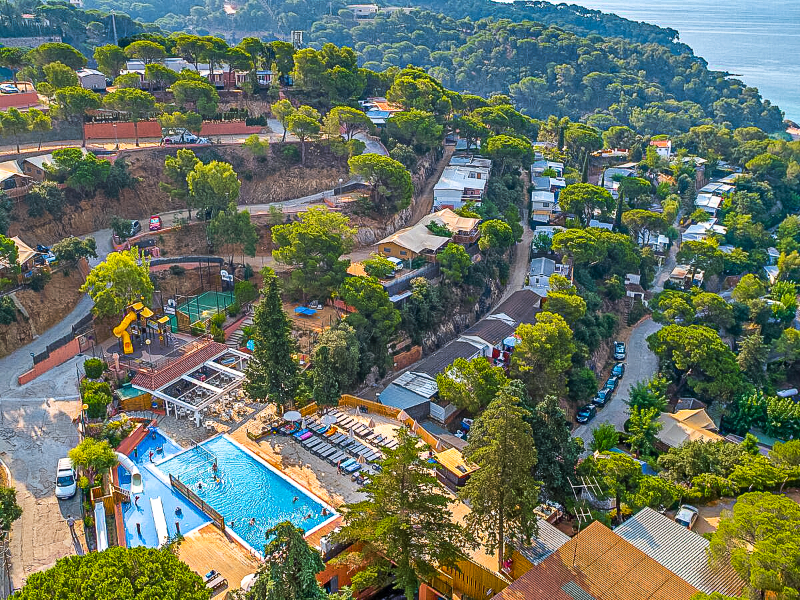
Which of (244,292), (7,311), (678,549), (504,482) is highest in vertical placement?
(504,482)

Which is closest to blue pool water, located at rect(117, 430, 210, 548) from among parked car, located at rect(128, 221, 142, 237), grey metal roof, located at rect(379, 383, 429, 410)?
grey metal roof, located at rect(379, 383, 429, 410)

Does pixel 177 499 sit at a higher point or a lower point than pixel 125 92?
lower

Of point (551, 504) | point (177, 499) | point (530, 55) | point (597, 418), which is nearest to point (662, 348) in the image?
point (597, 418)

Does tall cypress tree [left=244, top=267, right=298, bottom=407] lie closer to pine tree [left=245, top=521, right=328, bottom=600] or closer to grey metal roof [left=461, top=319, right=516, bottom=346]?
pine tree [left=245, top=521, right=328, bottom=600]

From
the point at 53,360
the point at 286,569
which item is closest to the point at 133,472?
the point at 53,360

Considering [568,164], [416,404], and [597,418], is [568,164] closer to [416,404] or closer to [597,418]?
[597,418]

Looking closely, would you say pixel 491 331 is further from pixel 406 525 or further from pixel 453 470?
pixel 406 525
